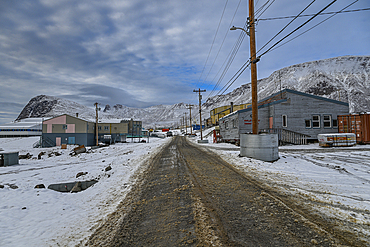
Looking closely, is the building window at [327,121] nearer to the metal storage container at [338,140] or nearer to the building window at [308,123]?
the building window at [308,123]

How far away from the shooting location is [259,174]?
828cm

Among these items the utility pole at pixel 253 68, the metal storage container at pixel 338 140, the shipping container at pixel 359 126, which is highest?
the utility pole at pixel 253 68

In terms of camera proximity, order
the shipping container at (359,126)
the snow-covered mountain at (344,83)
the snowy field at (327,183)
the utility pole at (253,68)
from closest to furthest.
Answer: the snowy field at (327,183) < the utility pole at (253,68) < the shipping container at (359,126) < the snow-covered mountain at (344,83)

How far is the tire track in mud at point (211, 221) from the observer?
3.31 m

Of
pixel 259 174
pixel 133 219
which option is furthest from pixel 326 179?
pixel 133 219

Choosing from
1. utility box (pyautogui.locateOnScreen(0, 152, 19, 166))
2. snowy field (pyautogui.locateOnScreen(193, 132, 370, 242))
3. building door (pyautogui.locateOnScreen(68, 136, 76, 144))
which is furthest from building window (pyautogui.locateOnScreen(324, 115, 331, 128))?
building door (pyautogui.locateOnScreen(68, 136, 76, 144))

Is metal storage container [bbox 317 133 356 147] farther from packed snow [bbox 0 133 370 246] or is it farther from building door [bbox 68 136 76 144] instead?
building door [bbox 68 136 76 144]

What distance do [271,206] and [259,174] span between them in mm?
3668

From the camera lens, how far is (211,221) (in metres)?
4.03

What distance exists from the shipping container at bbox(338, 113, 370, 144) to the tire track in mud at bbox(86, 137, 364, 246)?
2008 centimetres

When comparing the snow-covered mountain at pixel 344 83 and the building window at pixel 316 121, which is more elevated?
the snow-covered mountain at pixel 344 83

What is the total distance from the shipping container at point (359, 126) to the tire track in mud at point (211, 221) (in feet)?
65.9

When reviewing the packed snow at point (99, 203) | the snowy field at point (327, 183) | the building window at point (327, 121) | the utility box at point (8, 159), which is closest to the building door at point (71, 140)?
the utility box at point (8, 159)

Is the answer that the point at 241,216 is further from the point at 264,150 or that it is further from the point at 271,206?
the point at 264,150
